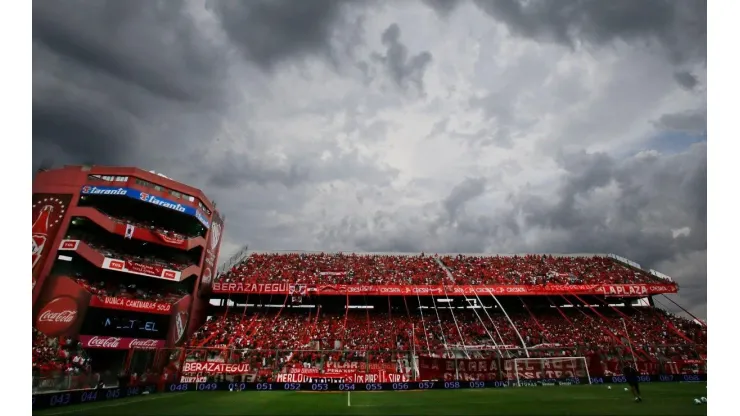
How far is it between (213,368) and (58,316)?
796cm

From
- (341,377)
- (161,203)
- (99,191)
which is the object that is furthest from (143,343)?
(341,377)

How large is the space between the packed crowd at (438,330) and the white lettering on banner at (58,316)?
23.9 feet

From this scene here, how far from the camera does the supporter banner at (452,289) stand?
29453 mm

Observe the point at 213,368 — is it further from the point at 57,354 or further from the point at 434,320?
the point at 434,320

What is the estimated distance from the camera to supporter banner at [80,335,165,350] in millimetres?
20606

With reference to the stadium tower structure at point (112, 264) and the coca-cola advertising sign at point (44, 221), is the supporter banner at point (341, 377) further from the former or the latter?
the coca-cola advertising sign at point (44, 221)

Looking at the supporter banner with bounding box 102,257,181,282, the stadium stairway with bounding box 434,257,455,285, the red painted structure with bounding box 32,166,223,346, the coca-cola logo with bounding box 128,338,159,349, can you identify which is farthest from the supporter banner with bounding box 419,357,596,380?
the supporter banner with bounding box 102,257,181,282

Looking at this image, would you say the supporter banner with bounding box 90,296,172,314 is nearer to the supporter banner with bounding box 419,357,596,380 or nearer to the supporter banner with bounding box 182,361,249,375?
the supporter banner with bounding box 182,361,249,375

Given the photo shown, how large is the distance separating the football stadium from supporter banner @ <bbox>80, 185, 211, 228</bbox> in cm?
8

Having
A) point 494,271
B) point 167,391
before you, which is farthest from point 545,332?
point 167,391

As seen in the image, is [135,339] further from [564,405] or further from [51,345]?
[564,405]

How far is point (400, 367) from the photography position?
20094 millimetres
